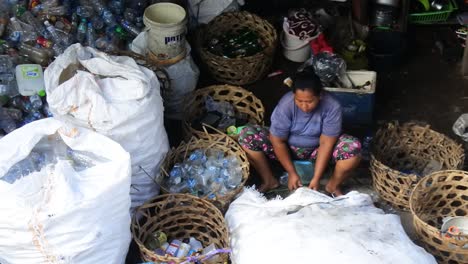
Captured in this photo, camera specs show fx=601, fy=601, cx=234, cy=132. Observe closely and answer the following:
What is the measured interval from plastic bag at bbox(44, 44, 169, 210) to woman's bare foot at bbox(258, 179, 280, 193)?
0.63 metres

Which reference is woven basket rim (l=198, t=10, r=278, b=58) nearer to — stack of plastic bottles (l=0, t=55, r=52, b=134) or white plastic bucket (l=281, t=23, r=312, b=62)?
white plastic bucket (l=281, t=23, r=312, b=62)

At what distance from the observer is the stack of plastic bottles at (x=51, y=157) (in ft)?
9.80

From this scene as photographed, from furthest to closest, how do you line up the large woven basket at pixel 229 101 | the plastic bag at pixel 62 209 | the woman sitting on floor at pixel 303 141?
the large woven basket at pixel 229 101
the woman sitting on floor at pixel 303 141
the plastic bag at pixel 62 209

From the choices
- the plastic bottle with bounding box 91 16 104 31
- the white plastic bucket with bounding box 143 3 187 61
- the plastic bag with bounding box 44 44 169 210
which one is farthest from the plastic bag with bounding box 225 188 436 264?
the plastic bottle with bounding box 91 16 104 31

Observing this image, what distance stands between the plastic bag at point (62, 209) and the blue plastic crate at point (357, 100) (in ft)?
5.54

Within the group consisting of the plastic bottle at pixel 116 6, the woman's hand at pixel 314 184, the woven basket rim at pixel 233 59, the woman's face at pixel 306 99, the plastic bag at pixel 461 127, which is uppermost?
the woman's face at pixel 306 99

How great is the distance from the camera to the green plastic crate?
5.07 meters

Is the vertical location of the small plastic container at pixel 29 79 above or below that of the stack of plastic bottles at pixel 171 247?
above

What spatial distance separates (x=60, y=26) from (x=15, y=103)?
0.67 metres

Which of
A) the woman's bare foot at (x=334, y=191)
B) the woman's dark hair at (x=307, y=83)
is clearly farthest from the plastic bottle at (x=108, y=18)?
the woman's bare foot at (x=334, y=191)

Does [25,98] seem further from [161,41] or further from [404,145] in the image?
[404,145]

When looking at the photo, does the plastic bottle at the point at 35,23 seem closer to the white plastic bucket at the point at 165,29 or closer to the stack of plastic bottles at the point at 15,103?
the stack of plastic bottles at the point at 15,103

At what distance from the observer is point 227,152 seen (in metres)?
3.61

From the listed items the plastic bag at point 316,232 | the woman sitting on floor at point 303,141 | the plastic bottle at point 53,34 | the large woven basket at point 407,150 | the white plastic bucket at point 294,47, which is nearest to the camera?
the plastic bag at point 316,232
